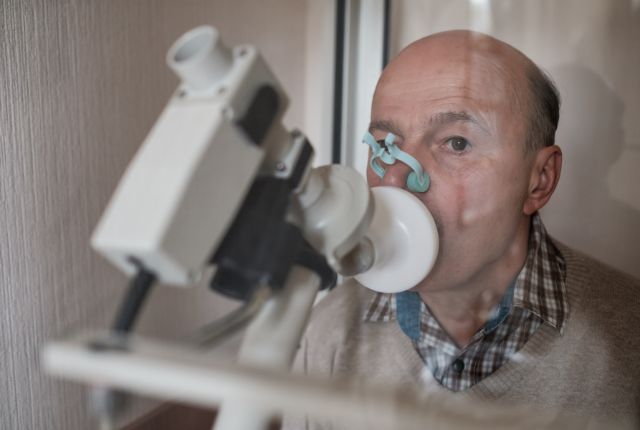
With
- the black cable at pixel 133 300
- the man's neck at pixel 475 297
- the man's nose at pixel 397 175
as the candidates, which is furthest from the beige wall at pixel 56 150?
the man's neck at pixel 475 297

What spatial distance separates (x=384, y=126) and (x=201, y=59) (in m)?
0.31

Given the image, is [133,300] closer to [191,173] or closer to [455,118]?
[191,173]

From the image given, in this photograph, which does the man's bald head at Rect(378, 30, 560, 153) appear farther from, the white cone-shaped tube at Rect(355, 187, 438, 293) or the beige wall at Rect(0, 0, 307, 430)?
the beige wall at Rect(0, 0, 307, 430)

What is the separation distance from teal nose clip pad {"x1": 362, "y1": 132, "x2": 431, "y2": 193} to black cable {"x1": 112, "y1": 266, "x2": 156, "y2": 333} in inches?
12.9

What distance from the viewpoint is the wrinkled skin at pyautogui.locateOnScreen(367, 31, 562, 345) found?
0.56 m

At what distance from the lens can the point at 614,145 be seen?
0.55 m

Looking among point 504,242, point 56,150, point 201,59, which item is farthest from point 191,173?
point 504,242

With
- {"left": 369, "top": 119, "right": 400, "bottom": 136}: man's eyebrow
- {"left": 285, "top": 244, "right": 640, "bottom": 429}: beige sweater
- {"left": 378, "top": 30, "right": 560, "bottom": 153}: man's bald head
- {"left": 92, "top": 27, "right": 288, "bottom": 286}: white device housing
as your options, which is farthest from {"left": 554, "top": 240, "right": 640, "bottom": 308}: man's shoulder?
{"left": 92, "top": 27, "right": 288, "bottom": 286}: white device housing

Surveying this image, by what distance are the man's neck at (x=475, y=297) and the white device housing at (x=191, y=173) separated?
0.34 metres

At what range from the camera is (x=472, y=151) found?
0.56 metres

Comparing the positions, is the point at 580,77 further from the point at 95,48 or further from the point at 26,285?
the point at 26,285

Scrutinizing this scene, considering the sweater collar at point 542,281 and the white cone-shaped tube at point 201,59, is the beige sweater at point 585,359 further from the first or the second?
the white cone-shaped tube at point 201,59

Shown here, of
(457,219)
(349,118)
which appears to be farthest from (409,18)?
(457,219)

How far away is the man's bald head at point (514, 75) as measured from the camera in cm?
56
